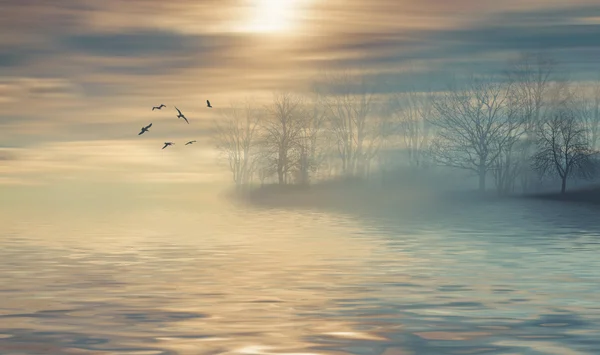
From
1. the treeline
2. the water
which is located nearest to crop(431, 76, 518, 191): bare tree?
the treeline

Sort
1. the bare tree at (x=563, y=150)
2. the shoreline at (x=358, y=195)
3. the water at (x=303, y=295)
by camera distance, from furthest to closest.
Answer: the shoreline at (x=358, y=195)
the bare tree at (x=563, y=150)
the water at (x=303, y=295)

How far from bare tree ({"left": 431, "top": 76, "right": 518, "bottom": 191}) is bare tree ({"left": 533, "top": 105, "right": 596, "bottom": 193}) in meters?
3.06

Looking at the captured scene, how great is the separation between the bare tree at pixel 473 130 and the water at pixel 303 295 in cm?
4883

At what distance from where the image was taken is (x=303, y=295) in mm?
20562

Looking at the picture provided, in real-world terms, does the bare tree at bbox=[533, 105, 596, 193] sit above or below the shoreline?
above

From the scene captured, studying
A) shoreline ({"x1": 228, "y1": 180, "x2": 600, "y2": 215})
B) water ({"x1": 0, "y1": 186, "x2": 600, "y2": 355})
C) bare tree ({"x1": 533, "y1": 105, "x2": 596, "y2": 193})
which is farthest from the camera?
shoreline ({"x1": 228, "y1": 180, "x2": 600, "y2": 215})

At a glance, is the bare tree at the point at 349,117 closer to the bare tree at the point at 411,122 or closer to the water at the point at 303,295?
the bare tree at the point at 411,122

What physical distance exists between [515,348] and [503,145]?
7910cm

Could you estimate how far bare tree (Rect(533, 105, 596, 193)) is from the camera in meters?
88.9

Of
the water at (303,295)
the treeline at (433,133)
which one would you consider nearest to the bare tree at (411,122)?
the treeline at (433,133)

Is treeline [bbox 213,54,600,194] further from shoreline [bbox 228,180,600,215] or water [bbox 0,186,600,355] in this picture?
water [bbox 0,186,600,355]

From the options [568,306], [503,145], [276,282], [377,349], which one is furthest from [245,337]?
[503,145]

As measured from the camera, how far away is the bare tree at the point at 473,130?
298ft

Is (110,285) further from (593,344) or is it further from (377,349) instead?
(593,344)
